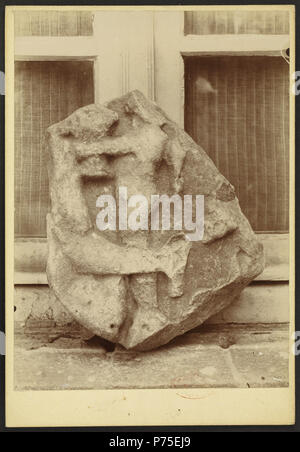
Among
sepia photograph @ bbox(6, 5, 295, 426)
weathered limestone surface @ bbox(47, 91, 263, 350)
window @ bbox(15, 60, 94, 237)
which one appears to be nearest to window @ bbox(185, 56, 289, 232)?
sepia photograph @ bbox(6, 5, 295, 426)

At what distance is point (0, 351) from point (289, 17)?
5.48ft

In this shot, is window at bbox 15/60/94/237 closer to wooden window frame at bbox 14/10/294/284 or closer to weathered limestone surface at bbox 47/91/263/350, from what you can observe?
wooden window frame at bbox 14/10/294/284

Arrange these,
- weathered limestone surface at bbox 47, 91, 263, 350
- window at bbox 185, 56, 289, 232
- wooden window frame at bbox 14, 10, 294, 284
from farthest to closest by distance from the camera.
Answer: window at bbox 185, 56, 289, 232, wooden window frame at bbox 14, 10, 294, 284, weathered limestone surface at bbox 47, 91, 263, 350

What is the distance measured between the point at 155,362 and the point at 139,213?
57 cm

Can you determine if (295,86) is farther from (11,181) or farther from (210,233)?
(11,181)

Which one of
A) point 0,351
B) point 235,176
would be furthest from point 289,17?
point 0,351

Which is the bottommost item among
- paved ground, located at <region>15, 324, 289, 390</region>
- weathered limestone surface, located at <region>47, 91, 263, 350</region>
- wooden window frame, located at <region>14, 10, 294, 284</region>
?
paved ground, located at <region>15, 324, 289, 390</region>

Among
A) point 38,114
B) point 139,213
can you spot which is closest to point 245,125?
point 139,213

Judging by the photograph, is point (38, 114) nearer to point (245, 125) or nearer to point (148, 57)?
point (148, 57)

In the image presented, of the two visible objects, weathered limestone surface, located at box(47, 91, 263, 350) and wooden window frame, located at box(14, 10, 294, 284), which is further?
wooden window frame, located at box(14, 10, 294, 284)

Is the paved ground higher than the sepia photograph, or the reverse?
the sepia photograph

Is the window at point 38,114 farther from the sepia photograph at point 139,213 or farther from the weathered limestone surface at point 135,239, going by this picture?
the weathered limestone surface at point 135,239

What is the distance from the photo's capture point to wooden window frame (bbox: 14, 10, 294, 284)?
2.55m

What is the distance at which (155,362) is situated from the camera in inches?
93.2
